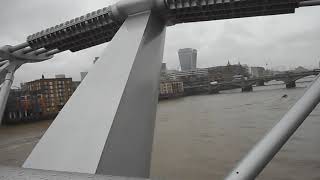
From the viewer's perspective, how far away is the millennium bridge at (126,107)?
1.33 m

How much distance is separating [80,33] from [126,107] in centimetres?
442

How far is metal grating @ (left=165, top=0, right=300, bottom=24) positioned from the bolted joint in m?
0.17

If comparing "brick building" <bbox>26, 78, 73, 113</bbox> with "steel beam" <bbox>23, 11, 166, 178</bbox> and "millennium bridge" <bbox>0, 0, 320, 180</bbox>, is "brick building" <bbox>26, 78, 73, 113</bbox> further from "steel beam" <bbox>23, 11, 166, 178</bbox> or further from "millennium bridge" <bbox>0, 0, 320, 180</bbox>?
"steel beam" <bbox>23, 11, 166, 178</bbox>

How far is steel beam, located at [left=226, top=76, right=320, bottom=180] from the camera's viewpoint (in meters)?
1.14

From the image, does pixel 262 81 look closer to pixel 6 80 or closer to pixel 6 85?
pixel 6 80

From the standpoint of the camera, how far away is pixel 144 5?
5215 millimetres

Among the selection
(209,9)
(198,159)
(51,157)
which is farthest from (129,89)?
(198,159)

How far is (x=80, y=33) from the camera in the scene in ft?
24.6

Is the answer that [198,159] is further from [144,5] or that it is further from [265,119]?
[265,119]

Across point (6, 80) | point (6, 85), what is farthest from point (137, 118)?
point (6, 80)

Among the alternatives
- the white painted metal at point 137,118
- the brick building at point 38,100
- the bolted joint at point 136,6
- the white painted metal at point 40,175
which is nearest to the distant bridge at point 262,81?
the brick building at point 38,100

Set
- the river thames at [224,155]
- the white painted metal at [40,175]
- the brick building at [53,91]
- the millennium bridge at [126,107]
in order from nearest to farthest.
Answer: the white painted metal at [40,175]
the millennium bridge at [126,107]
the river thames at [224,155]
the brick building at [53,91]

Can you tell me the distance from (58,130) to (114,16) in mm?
3188

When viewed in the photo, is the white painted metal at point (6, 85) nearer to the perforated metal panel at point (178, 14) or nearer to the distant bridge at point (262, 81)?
the perforated metal panel at point (178, 14)
